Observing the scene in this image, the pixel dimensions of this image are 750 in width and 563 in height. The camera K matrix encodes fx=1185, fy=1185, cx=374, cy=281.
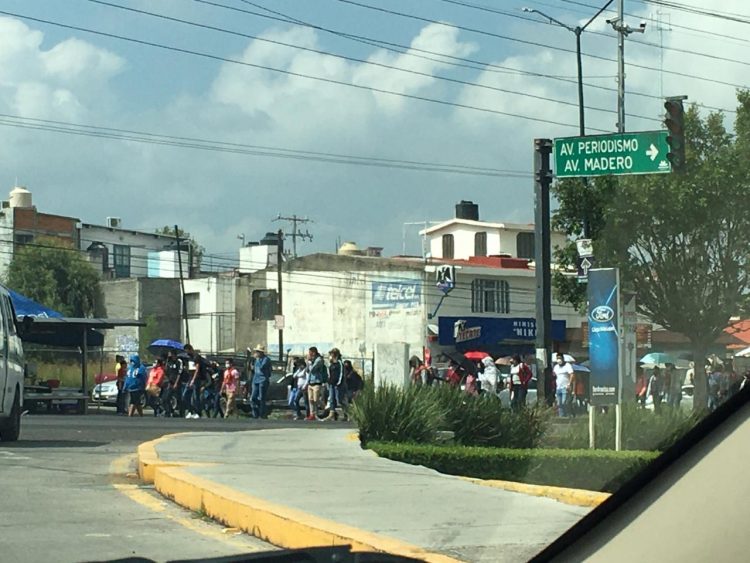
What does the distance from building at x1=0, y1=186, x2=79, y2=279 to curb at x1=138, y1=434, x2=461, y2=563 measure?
1227 millimetres

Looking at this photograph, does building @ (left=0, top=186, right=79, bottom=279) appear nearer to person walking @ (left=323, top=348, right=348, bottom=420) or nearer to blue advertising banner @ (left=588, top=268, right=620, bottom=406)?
blue advertising banner @ (left=588, top=268, right=620, bottom=406)

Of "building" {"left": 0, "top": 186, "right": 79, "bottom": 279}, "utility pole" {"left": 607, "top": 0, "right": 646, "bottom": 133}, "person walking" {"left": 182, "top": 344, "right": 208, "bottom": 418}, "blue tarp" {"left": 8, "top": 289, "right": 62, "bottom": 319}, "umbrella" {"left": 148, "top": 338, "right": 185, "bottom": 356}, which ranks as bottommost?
"person walking" {"left": 182, "top": 344, "right": 208, "bottom": 418}

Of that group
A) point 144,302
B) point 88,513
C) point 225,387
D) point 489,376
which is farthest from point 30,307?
point 225,387

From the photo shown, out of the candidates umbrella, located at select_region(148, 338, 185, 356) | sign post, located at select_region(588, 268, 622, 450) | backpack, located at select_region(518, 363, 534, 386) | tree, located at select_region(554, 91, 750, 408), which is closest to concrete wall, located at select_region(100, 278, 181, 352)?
umbrella, located at select_region(148, 338, 185, 356)

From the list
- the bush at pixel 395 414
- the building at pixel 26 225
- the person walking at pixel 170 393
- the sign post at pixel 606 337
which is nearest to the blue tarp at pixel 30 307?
the building at pixel 26 225

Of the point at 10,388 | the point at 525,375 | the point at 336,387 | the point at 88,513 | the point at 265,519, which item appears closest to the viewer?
the point at 265,519

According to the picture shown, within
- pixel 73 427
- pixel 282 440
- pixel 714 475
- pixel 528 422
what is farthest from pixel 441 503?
pixel 73 427

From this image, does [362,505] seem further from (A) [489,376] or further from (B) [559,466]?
(A) [489,376]

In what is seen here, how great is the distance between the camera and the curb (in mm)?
3377

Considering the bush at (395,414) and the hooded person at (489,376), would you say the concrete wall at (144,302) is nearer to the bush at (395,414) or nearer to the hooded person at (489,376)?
the hooded person at (489,376)

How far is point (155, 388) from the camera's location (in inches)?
795

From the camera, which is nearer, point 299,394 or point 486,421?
point 486,421

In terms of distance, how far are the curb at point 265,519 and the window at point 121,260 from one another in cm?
107

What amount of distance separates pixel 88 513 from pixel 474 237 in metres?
2.10
